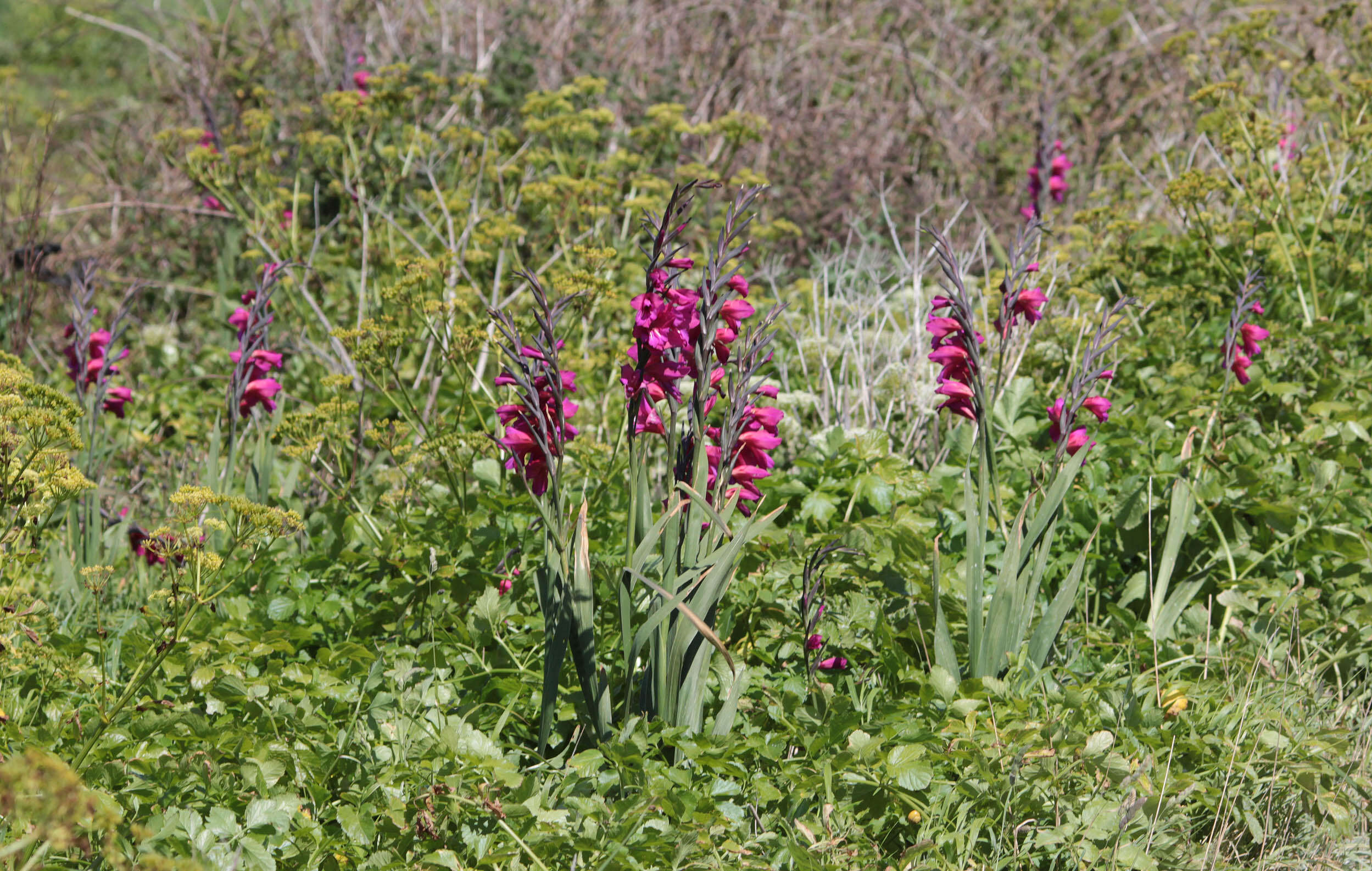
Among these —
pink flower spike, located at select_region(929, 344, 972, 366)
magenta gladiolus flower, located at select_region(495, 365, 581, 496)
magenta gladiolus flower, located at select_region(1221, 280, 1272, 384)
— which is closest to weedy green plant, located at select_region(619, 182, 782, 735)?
magenta gladiolus flower, located at select_region(495, 365, 581, 496)

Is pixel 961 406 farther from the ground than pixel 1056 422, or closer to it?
farther from the ground

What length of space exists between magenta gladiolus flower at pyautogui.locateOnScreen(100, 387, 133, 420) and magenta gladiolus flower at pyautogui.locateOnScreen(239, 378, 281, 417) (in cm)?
48

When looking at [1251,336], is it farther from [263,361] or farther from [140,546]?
[140,546]

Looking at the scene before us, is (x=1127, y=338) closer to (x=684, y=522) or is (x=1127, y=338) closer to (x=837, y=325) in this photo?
(x=837, y=325)

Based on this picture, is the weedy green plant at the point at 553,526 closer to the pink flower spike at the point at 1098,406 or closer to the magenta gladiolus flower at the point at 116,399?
the pink flower spike at the point at 1098,406

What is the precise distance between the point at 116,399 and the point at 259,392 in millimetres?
632

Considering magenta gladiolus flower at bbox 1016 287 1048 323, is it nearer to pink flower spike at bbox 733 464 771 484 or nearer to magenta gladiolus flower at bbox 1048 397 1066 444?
magenta gladiolus flower at bbox 1048 397 1066 444

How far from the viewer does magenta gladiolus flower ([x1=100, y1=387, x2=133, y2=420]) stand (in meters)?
3.41

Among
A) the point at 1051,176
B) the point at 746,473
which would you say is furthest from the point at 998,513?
the point at 1051,176

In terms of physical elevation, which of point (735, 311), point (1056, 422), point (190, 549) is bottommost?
point (1056, 422)

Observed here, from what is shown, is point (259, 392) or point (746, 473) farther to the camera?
point (259, 392)

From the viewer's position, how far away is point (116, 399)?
346cm

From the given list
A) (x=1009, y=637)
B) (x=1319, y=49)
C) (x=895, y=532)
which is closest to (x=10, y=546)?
(x=895, y=532)

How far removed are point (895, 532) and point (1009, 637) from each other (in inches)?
14.9
